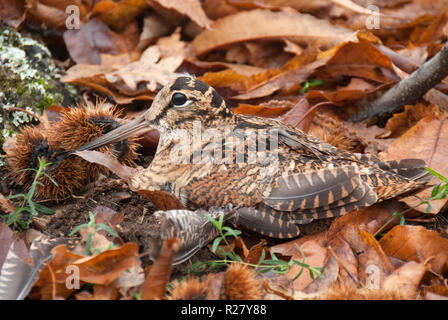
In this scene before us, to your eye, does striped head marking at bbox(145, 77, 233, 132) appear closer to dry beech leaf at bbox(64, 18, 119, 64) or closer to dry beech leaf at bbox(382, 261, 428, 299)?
dry beech leaf at bbox(382, 261, 428, 299)

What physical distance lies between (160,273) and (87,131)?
127 centimetres

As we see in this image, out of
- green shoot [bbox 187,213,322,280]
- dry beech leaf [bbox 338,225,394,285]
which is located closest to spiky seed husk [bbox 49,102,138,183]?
green shoot [bbox 187,213,322,280]

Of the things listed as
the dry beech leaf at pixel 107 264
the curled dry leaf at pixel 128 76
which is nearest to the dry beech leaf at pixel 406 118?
the curled dry leaf at pixel 128 76

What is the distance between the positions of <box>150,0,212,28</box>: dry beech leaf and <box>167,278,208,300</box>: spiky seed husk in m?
2.95

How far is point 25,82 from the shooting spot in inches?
156

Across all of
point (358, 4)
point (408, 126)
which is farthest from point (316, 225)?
point (358, 4)

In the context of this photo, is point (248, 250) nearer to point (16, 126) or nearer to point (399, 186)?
point (399, 186)

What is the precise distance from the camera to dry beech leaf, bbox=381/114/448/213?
11.6 ft

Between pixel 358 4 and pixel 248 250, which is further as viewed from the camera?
pixel 358 4

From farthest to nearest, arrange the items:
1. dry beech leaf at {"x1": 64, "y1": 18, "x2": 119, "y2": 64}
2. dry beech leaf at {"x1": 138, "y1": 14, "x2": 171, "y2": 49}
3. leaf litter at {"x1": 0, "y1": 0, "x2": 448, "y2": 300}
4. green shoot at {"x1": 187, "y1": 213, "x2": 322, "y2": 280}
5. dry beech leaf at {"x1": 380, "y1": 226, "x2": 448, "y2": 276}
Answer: dry beech leaf at {"x1": 138, "y1": 14, "x2": 171, "y2": 49} < dry beech leaf at {"x1": 64, "y1": 18, "x2": 119, "y2": 64} < dry beech leaf at {"x1": 380, "y1": 226, "x2": 448, "y2": 276} < green shoot at {"x1": 187, "y1": 213, "x2": 322, "y2": 280} < leaf litter at {"x1": 0, "y1": 0, "x2": 448, "y2": 300}

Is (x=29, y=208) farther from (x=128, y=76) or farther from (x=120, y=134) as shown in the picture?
(x=128, y=76)

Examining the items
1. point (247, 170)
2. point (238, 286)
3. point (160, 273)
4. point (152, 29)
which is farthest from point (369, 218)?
point (152, 29)

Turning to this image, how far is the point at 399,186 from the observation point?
10.1 feet
